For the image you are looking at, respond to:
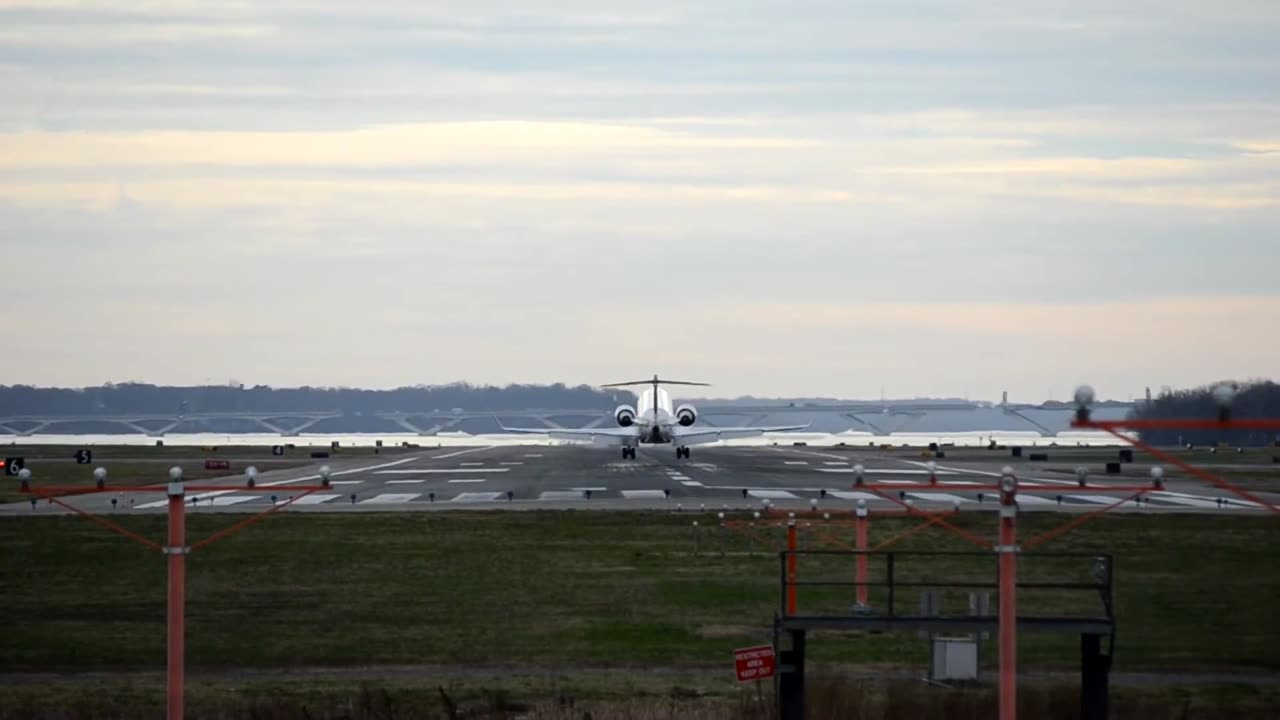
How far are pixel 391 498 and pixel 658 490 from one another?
13946 millimetres

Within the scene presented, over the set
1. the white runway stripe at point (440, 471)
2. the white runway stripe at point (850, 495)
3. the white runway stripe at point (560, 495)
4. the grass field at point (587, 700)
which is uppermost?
the white runway stripe at point (850, 495)

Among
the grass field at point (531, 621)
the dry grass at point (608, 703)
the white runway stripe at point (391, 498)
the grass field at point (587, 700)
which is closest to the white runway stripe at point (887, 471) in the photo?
the white runway stripe at point (391, 498)

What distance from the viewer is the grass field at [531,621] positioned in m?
29.0

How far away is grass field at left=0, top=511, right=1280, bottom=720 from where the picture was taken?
2905 centimetres

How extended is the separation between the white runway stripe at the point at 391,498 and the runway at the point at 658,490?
5 cm

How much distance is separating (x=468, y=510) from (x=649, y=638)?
33512 millimetres

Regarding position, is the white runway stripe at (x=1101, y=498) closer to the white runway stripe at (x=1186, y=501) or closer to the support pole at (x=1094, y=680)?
the white runway stripe at (x=1186, y=501)

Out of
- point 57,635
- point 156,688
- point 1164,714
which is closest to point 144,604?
point 57,635

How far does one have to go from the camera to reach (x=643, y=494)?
7869cm

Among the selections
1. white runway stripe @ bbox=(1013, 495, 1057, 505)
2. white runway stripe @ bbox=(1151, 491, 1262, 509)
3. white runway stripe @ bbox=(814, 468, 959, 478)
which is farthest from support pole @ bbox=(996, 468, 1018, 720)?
white runway stripe @ bbox=(814, 468, 959, 478)

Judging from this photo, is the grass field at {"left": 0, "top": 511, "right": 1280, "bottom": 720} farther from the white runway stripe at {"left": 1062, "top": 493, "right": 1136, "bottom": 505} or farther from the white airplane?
the white airplane

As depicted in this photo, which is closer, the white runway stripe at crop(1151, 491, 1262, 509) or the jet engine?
the white runway stripe at crop(1151, 491, 1262, 509)

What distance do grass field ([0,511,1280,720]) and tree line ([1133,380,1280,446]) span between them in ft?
14.5

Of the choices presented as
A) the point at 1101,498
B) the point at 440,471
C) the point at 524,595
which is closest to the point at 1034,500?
the point at 1101,498
